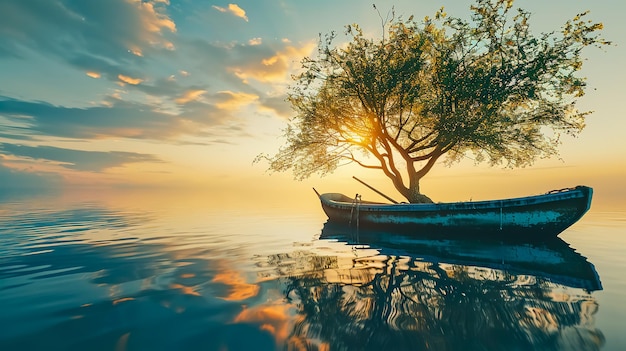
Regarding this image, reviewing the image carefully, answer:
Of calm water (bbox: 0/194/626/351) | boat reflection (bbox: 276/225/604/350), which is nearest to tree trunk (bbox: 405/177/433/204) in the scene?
calm water (bbox: 0/194/626/351)

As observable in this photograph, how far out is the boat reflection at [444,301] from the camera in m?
4.65

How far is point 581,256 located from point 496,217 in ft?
11.4

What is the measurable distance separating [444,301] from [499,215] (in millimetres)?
10642

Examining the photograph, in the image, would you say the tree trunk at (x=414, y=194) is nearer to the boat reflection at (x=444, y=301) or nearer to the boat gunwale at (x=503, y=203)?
Answer: the boat gunwale at (x=503, y=203)

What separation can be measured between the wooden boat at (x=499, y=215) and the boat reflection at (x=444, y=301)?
2.73 meters

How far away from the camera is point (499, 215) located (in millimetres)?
14852

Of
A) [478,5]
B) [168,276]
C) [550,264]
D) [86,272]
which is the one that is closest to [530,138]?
[478,5]

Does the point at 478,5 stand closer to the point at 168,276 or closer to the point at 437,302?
the point at 437,302

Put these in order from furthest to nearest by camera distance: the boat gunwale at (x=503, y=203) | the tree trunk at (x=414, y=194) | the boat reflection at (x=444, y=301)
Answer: the tree trunk at (x=414, y=194), the boat gunwale at (x=503, y=203), the boat reflection at (x=444, y=301)

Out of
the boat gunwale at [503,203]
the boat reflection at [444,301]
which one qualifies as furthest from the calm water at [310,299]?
the boat gunwale at [503,203]

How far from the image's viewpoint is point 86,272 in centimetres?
898

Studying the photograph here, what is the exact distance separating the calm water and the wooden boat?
73.8 inches

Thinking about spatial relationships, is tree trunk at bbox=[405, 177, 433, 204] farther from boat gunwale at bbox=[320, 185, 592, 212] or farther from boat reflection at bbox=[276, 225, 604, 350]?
boat reflection at bbox=[276, 225, 604, 350]

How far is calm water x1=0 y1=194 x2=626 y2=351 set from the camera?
15.4ft
